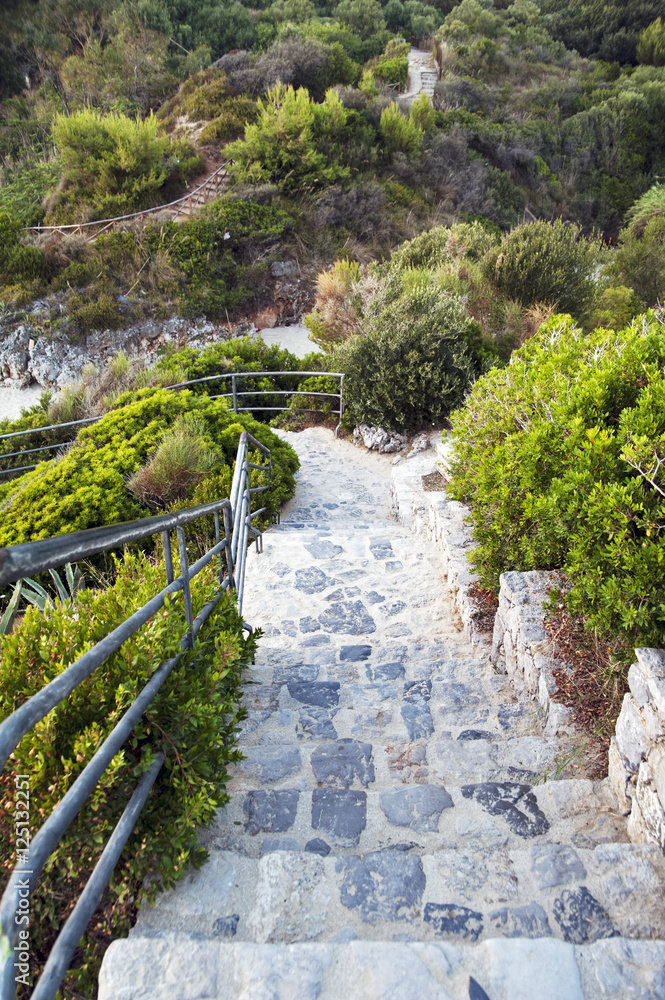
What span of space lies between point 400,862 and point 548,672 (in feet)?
4.12

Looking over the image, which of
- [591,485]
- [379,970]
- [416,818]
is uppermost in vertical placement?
[591,485]

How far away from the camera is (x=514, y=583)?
3.09 meters

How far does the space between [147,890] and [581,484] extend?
2184 millimetres

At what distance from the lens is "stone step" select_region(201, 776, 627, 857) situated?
1887 mm

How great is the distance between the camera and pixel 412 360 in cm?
834

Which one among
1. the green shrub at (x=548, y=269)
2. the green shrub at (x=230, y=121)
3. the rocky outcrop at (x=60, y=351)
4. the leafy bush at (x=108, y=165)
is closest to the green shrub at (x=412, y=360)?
the green shrub at (x=548, y=269)

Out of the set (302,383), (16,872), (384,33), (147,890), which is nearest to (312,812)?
(147,890)

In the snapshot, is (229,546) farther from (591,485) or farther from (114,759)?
(591,485)

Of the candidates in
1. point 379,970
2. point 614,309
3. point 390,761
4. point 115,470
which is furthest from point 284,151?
point 379,970

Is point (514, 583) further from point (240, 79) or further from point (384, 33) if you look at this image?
point (384, 33)

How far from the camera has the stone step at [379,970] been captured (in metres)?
1.24

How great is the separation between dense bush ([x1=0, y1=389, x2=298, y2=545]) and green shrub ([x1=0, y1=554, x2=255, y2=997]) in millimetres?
3794

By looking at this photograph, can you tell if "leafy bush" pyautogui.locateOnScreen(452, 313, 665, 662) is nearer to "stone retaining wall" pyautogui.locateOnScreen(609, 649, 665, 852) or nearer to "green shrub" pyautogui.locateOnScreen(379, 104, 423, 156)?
"stone retaining wall" pyautogui.locateOnScreen(609, 649, 665, 852)

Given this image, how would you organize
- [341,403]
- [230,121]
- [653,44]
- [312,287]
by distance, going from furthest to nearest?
1. [653,44]
2. [230,121]
3. [312,287]
4. [341,403]
